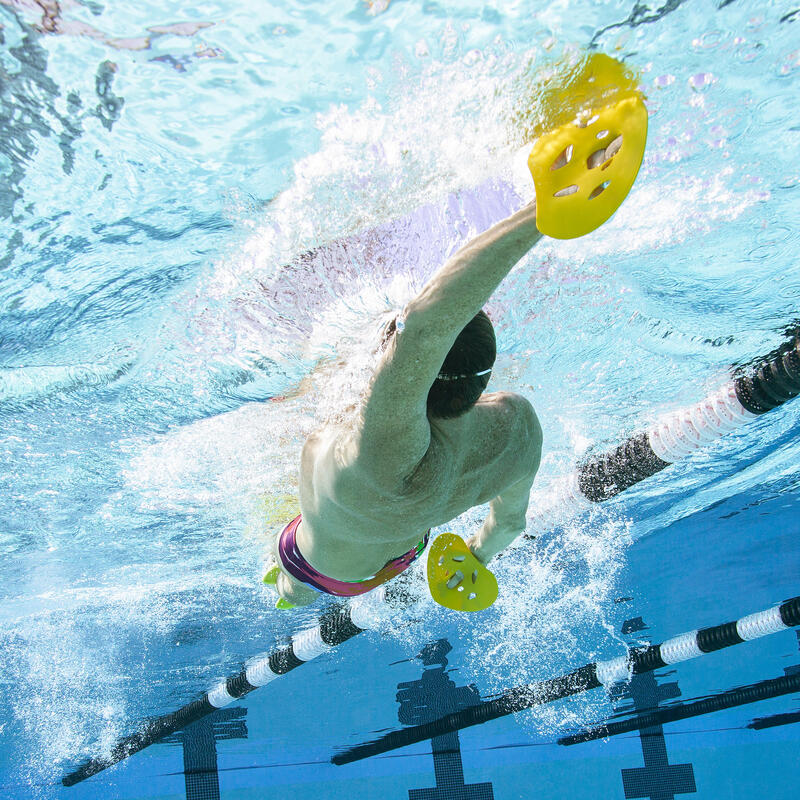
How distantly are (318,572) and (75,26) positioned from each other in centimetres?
290

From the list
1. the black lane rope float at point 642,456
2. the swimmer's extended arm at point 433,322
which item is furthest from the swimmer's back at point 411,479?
the black lane rope float at point 642,456

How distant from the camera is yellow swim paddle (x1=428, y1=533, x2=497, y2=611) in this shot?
12.7 ft

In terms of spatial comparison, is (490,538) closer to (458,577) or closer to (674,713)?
(458,577)

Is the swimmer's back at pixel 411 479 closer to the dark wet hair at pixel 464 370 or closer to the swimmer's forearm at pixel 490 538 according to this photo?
the dark wet hair at pixel 464 370

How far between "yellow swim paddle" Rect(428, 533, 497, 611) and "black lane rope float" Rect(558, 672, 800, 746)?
12983 millimetres

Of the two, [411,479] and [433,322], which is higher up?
[433,322]

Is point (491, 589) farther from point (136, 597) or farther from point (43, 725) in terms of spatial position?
point (43, 725)

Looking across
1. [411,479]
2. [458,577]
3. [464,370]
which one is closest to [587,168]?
[464,370]

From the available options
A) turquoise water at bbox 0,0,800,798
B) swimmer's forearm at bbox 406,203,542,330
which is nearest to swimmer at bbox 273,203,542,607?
swimmer's forearm at bbox 406,203,542,330

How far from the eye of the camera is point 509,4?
2574 millimetres

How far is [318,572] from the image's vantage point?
3756mm

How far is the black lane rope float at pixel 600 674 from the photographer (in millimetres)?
8633

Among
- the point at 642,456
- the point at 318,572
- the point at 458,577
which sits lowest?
the point at 458,577

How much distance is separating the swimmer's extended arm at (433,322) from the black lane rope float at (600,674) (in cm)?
809
